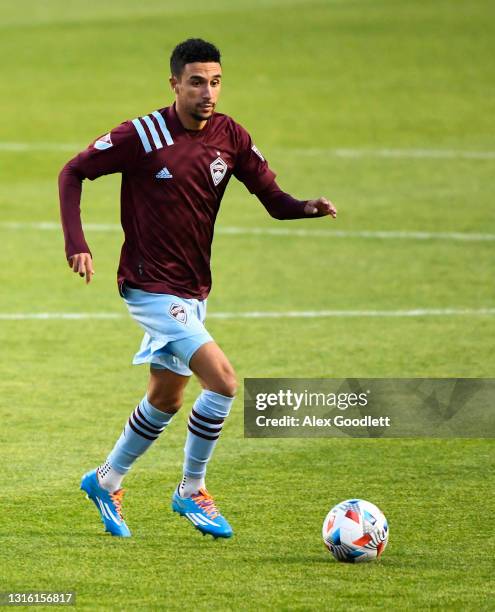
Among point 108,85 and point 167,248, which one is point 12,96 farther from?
point 167,248

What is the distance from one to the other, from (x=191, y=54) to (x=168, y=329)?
4.37 feet

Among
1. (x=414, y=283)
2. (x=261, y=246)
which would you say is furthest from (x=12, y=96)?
(x=414, y=283)

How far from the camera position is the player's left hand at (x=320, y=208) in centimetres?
747

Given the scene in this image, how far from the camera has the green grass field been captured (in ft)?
21.9

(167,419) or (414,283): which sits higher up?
(167,419)

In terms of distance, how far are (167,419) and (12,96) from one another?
68.4 ft

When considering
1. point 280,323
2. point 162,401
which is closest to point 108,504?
point 162,401

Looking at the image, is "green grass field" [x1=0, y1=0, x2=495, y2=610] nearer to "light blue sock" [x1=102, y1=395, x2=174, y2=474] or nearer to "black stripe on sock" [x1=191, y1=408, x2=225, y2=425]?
"light blue sock" [x1=102, y1=395, x2=174, y2=474]

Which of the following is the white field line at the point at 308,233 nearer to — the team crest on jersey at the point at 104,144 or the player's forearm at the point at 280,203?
the player's forearm at the point at 280,203

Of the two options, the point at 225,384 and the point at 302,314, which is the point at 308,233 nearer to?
the point at 302,314

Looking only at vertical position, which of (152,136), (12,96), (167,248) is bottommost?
(12,96)

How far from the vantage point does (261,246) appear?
16.1 metres

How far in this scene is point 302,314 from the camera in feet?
42.6

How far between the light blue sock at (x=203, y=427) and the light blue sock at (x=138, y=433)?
6.5 inches
